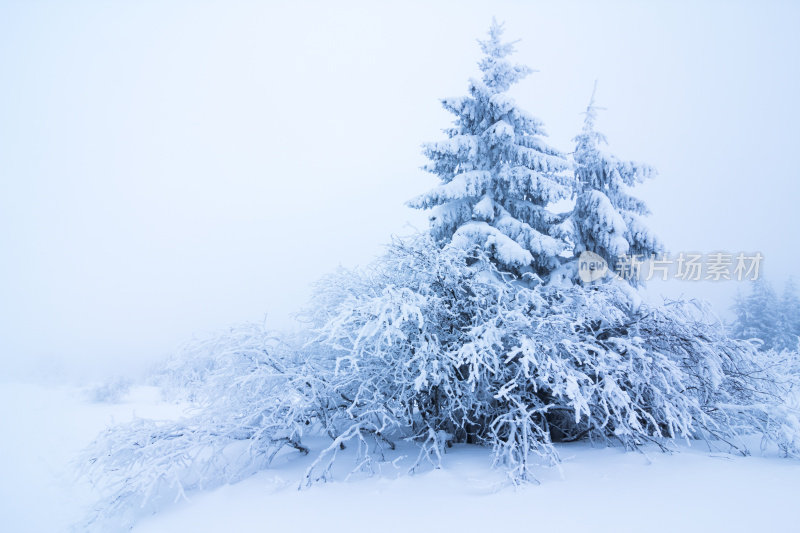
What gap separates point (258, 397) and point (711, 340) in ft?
30.3

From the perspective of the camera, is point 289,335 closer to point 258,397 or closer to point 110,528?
point 258,397

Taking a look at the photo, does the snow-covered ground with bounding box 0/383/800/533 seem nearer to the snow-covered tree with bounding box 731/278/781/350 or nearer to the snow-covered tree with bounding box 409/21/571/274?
the snow-covered tree with bounding box 409/21/571/274

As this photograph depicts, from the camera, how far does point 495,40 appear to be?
10875 millimetres

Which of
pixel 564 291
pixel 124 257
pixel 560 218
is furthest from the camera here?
pixel 124 257

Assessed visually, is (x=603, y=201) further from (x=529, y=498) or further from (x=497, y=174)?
(x=529, y=498)

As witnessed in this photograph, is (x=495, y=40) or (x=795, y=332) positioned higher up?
(x=495, y=40)

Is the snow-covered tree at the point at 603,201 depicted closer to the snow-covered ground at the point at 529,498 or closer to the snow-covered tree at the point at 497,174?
the snow-covered tree at the point at 497,174

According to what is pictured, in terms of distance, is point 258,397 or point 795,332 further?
point 795,332

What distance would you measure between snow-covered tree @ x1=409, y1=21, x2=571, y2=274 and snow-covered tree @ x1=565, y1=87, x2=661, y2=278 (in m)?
0.52

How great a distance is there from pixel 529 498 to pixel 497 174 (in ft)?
24.9

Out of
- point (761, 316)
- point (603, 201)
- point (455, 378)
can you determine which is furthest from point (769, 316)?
point (455, 378)

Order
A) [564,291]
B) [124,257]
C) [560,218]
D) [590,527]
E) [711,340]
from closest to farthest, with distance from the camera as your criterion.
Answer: [590,527] → [711,340] → [564,291] → [560,218] → [124,257]

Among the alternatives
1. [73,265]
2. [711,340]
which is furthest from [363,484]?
[73,265]

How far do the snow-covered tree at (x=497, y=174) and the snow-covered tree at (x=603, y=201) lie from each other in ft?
1.72
